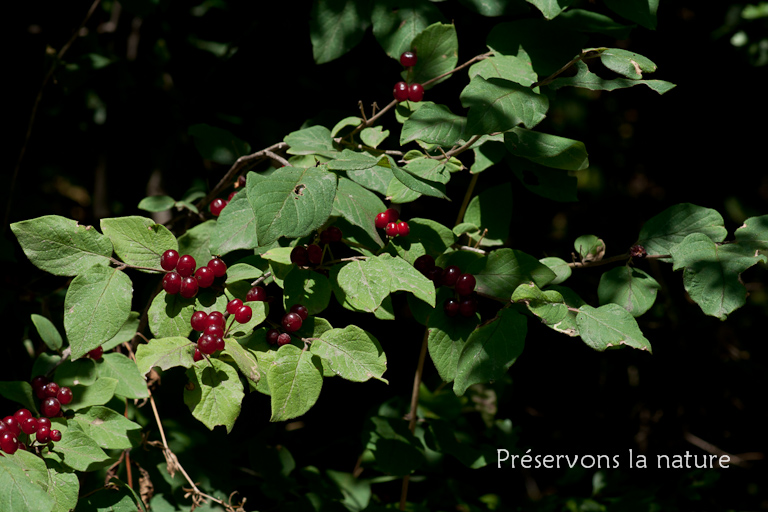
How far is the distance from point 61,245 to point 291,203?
0.41 meters

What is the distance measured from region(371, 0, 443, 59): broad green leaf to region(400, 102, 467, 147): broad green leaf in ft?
1.16

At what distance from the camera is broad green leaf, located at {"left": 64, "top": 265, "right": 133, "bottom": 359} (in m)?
0.96

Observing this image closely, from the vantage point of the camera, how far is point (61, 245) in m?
1.01

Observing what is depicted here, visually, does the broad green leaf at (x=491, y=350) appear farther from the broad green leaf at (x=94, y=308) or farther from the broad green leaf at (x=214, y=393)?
the broad green leaf at (x=94, y=308)

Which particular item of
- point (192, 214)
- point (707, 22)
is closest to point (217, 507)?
point (192, 214)

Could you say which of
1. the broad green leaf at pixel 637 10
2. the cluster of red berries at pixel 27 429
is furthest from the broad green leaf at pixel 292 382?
the broad green leaf at pixel 637 10

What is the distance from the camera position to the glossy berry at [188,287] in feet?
3.37

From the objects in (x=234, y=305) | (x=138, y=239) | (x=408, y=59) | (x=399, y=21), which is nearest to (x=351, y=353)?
(x=234, y=305)

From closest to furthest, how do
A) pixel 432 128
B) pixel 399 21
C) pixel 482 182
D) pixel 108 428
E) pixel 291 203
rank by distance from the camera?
pixel 291 203, pixel 432 128, pixel 108 428, pixel 399 21, pixel 482 182

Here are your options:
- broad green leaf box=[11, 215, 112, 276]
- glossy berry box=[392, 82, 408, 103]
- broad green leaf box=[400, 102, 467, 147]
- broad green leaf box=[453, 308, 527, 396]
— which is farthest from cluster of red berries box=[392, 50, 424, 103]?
broad green leaf box=[11, 215, 112, 276]

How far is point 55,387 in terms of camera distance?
1.15 m

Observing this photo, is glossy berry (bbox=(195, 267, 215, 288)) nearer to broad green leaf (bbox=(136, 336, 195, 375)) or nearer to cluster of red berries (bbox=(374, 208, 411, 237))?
broad green leaf (bbox=(136, 336, 195, 375))

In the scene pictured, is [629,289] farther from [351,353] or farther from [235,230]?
[235,230]

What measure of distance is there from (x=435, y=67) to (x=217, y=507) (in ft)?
3.57
